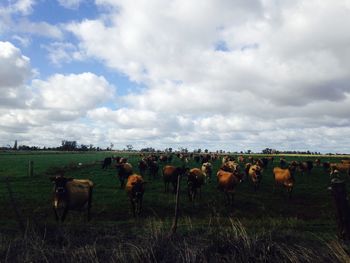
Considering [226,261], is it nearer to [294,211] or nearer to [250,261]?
[250,261]

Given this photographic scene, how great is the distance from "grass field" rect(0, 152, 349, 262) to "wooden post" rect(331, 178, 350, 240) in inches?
17.5

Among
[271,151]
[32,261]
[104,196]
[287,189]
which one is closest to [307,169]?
[287,189]

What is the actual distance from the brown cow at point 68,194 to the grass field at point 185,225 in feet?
2.39

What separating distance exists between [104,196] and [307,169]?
111 ft

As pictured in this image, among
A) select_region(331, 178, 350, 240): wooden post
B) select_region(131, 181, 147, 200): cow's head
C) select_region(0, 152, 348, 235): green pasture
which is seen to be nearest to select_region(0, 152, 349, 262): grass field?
select_region(0, 152, 348, 235): green pasture

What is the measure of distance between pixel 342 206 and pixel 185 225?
23.7ft

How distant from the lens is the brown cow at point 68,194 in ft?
56.3

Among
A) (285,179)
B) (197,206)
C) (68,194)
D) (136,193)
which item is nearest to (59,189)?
(68,194)

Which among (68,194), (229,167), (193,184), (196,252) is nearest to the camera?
(196,252)

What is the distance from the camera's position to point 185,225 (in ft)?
45.5

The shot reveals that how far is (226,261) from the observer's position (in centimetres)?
691

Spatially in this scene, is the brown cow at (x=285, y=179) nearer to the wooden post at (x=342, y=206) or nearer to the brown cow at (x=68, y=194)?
the brown cow at (x=68, y=194)

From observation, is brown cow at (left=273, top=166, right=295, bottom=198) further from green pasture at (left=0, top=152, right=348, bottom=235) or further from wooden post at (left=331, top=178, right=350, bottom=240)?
wooden post at (left=331, top=178, right=350, bottom=240)

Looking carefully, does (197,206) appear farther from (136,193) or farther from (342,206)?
(342,206)
